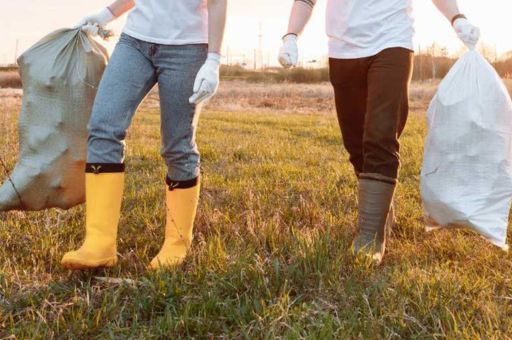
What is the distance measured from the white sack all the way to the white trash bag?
5.59 feet

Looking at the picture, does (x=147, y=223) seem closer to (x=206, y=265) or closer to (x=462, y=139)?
(x=206, y=265)

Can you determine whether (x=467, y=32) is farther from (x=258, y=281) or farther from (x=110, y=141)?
(x=110, y=141)

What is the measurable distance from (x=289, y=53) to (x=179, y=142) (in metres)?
0.69

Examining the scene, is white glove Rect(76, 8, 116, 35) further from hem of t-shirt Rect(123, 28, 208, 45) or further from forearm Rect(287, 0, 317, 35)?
forearm Rect(287, 0, 317, 35)

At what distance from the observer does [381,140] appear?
2848 mm

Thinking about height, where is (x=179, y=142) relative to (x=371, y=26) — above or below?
below

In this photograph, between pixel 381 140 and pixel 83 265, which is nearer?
pixel 83 265

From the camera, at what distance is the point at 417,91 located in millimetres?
25312

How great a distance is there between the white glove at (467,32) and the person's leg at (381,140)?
0.88ft

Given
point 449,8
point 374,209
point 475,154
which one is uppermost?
point 449,8

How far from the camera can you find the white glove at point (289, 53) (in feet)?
9.73

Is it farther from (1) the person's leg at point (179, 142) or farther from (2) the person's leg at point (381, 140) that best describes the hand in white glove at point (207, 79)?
(2) the person's leg at point (381, 140)

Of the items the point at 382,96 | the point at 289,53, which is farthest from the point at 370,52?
the point at 289,53

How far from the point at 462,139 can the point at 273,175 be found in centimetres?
225
